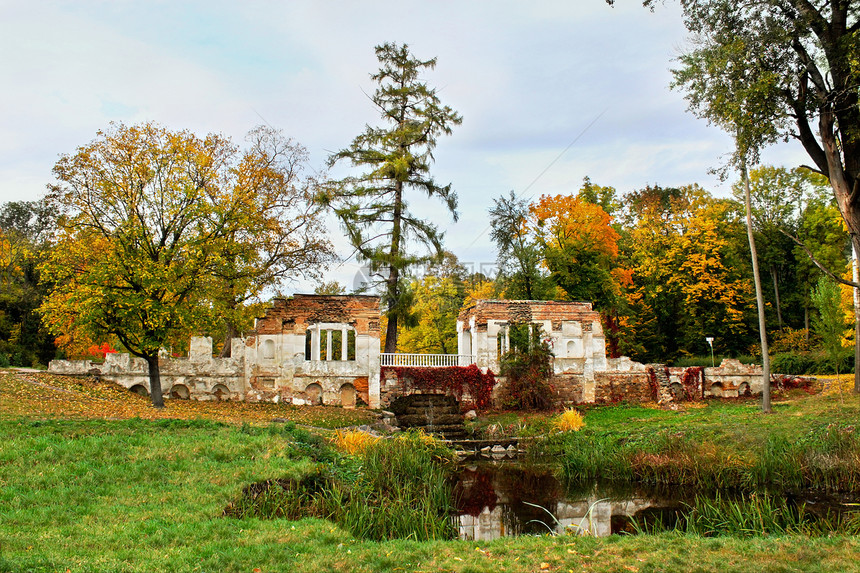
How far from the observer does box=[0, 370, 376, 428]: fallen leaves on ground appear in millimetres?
14031

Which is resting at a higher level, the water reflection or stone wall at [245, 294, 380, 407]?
stone wall at [245, 294, 380, 407]

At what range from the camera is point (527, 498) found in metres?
10.9

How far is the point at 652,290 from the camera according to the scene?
119ft

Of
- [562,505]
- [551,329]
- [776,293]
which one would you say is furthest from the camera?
[776,293]

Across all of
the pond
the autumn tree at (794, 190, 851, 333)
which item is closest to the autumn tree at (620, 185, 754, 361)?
the autumn tree at (794, 190, 851, 333)

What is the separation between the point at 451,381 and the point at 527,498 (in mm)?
12708

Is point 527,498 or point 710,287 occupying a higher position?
point 710,287

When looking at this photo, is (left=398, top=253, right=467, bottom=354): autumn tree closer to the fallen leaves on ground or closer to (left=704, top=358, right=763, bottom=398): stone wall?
(left=704, top=358, right=763, bottom=398): stone wall

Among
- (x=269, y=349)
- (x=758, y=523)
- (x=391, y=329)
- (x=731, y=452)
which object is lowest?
(x=758, y=523)

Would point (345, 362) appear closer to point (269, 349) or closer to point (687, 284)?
point (269, 349)

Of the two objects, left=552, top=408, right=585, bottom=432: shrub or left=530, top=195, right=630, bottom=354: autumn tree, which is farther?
left=530, top=195, right=630, bottom=354: autumn tree

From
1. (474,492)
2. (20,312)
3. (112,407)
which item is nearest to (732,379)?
(474,492)

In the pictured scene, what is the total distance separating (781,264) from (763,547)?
42.1 m

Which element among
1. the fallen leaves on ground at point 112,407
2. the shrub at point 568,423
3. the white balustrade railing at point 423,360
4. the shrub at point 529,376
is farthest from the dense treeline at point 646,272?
the shrub at point 568,423
